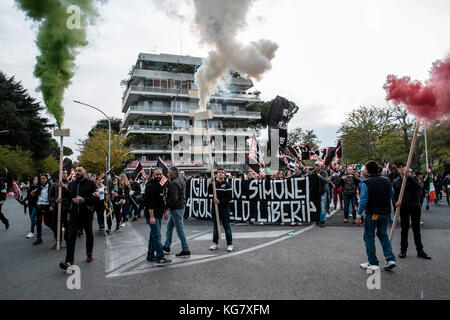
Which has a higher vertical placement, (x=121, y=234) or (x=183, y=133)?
(x=183, y=133)

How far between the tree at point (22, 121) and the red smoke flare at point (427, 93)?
171 ft

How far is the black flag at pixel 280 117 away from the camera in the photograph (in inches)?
522

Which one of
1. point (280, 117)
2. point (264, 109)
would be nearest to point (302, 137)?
point (264, 109)

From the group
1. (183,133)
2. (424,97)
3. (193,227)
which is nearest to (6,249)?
(193,227)

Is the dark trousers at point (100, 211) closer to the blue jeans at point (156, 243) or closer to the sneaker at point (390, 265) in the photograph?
the blue jeans at point (156, 243)

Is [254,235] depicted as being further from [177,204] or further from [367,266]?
[367,266]

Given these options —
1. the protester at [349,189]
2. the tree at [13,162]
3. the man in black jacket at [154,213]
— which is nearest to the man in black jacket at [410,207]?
the protester at [349,189]

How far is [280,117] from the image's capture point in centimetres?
1353

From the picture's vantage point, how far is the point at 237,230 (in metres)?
9.45

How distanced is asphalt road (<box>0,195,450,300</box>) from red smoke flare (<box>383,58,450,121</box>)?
274 centimetres
